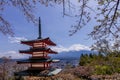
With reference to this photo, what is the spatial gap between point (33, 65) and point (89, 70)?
246 inches

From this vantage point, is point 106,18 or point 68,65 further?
point 68,65

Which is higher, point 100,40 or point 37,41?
point 37,41

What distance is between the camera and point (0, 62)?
33.2 meters

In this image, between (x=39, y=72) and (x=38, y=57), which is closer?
(x=39, y=72)

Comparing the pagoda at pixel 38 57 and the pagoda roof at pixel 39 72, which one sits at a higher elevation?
the pagoda at pixel 38 57

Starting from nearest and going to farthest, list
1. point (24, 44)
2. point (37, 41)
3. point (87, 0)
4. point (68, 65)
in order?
point (87, 0)
point (37, 41)
point (24, 44)
point (68, 65)

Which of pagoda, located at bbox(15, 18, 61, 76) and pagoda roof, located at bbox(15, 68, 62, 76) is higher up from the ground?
pagoda, located at bbox(15, 18, 61, 76)

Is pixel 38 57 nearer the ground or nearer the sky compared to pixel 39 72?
nearer the sky

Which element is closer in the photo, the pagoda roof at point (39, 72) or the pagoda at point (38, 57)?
the pagoda roof at point (39, 72)

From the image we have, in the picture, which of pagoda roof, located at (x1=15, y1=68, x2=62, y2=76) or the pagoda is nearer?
pagoda roof, located at (x1=15, y1=68, x2=62, y2=76)

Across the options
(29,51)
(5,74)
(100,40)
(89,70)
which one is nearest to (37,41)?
(29,51)

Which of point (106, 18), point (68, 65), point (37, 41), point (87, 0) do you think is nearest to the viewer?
point (87, 0)

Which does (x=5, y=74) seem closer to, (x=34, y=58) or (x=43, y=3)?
(x=34, y=58)

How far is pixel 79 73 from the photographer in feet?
108
